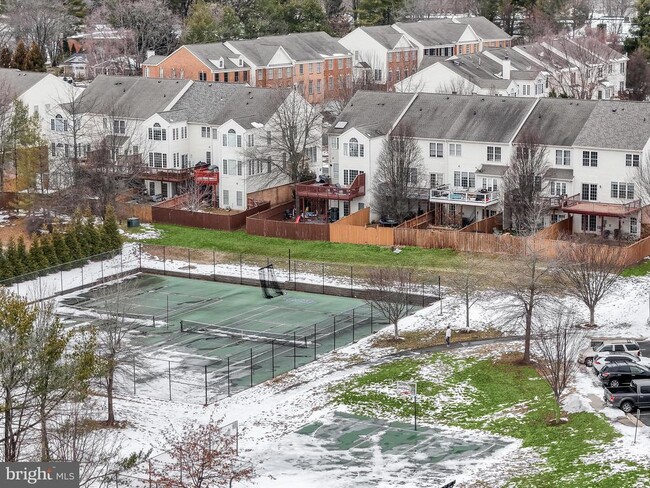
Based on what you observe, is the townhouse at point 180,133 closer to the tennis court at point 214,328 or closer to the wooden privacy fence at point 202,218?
the wooden privacy fence at point 202,218

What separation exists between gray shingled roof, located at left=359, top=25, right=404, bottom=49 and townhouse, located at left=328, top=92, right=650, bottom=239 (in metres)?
44.2

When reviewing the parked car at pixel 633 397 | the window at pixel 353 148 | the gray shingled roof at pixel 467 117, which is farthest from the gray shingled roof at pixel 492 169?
the parked car at pixel 633 397

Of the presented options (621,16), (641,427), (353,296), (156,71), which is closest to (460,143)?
(353,296)

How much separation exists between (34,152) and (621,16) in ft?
408

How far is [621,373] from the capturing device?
176 feet

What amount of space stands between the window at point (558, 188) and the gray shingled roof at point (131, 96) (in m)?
30.0

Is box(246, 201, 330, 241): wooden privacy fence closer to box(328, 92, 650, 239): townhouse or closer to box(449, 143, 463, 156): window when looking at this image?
box(328, 92, 650, 239): townhouse

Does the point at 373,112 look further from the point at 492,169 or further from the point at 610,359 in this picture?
the point at 610,359

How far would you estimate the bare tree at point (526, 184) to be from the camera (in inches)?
3140

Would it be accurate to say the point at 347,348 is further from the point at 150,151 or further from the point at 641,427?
the point at 150,151

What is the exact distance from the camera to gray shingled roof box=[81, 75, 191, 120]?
96.9 metres

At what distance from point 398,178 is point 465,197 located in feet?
14.2

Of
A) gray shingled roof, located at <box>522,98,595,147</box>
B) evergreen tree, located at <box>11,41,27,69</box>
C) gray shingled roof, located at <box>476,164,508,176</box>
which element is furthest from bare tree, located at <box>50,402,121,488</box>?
evergreen tree, located at <box>11,41,27,69</box>

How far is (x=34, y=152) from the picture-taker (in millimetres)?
90812
